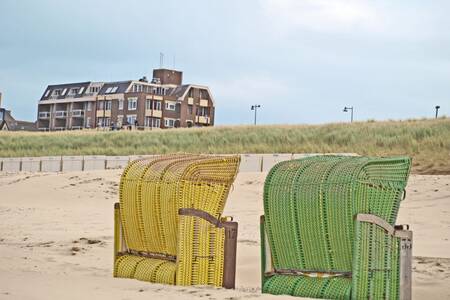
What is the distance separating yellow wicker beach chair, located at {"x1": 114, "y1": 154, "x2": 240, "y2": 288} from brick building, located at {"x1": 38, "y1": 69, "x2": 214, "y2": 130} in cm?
7822

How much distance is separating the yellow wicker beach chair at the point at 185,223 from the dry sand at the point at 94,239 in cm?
34

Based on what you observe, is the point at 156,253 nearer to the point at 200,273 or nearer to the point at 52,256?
the point at 200,273

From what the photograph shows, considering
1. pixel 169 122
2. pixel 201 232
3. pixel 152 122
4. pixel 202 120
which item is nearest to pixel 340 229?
pixel 201 232

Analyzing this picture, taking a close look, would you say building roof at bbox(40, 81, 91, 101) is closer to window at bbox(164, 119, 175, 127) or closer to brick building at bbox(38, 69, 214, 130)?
brick building at bbox(38, 69, 214, 130)

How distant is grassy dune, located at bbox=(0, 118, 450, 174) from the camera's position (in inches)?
1181

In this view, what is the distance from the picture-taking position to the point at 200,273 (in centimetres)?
805

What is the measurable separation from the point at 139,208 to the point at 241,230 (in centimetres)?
719

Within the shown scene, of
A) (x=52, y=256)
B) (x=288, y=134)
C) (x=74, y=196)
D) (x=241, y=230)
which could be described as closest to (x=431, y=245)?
(x=241, y=230)

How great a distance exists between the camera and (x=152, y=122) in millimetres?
90688

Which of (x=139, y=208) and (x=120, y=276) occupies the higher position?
(x=139, y=208)

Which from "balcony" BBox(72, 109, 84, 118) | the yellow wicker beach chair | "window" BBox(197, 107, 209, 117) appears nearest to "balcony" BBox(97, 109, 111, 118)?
"balcony" BBox(72, 109, 84, 118)

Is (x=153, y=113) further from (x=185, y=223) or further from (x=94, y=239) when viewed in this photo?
(x=185, y=223)

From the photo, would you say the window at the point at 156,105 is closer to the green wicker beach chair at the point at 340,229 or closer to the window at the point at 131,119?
the window at the point at 131,119

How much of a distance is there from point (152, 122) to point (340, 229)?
84119 mm
